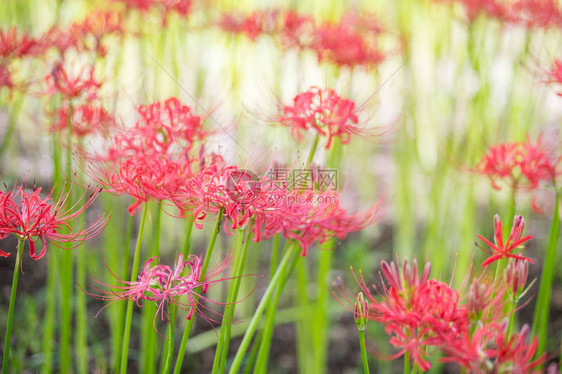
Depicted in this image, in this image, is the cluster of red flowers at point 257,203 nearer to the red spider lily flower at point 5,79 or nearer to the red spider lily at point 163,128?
the red spider lily at point 163,128

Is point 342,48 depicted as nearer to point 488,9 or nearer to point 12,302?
point 488,9

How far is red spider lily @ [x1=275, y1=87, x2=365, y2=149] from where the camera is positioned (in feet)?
2.72

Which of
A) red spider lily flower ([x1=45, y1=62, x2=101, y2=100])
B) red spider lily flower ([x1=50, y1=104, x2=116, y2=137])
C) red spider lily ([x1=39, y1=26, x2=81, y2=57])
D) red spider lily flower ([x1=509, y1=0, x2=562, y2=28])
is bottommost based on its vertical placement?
red spider lily flower ([x1=50, y1=104, x2=116, y2=137])

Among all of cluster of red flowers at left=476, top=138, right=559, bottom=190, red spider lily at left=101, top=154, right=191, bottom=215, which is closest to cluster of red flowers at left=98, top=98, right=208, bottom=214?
red spider lily at left=101, top=154, right=191, bottom=215

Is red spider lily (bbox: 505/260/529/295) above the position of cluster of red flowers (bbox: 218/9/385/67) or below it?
below

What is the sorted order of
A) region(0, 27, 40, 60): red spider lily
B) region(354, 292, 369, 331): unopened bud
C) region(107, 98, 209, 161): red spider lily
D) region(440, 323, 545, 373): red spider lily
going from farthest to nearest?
region(0, 27, 40, 60): red spider lily < region(107, 98, 209, 161): red spider lily < region(354, 292, 369, 331): unopened bud < region(440, 323, 545, 373): red spider lily

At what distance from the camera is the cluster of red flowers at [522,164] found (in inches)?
34.1

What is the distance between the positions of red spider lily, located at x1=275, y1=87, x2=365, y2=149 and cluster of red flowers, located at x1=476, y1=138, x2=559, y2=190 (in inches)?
10.7

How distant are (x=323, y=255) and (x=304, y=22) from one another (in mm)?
658

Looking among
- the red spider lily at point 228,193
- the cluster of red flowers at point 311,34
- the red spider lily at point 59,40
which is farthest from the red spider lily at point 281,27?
the red spider lily at point 228,193

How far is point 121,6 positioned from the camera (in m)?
1.45

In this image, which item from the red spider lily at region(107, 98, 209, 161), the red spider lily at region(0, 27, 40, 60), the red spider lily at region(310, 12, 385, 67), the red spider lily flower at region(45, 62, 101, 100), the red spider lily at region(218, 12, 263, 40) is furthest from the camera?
the red spider lily at region(218, 12, 263, 40)

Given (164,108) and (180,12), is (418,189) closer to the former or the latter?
(180,12)

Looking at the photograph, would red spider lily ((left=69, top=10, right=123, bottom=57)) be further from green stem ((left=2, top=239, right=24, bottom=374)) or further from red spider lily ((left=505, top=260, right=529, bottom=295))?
red spider lily ((left=505, top=260, right=529, bottom=295))
